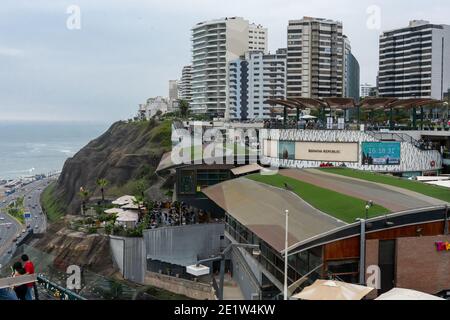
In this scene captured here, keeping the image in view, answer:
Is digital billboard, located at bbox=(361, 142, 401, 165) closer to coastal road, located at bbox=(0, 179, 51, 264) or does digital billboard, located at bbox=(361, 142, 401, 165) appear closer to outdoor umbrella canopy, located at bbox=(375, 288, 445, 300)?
outdoor umbrella canopy, located at bbox=(375, 288, 445, 300)

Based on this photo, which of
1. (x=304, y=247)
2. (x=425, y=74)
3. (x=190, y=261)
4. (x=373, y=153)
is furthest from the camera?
A: (x=425, y=74)

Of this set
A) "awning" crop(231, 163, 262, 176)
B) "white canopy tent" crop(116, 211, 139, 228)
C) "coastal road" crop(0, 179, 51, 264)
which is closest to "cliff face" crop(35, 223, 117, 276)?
"white canopy tent" crop(116, 211, 139, 228)

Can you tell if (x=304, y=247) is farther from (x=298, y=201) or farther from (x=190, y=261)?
(x=190, y=261)

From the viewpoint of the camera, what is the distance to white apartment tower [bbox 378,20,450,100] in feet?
359

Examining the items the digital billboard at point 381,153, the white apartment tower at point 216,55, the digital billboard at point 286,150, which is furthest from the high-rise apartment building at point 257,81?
the digital billboard at point 381,153

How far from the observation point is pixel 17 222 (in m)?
78.9

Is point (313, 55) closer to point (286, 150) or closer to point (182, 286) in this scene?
point (286, 150)

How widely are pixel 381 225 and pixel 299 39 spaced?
333 feet

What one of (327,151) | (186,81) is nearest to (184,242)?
(327,151)

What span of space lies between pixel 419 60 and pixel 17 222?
8695 cm

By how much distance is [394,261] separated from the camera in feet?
46.9

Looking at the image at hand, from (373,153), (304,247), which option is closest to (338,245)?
(304,247)

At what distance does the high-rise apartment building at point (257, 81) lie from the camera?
114 m

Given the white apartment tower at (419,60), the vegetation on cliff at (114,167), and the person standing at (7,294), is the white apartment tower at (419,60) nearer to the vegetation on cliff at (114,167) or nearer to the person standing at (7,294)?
the vegetation on cliff at (114,167)
